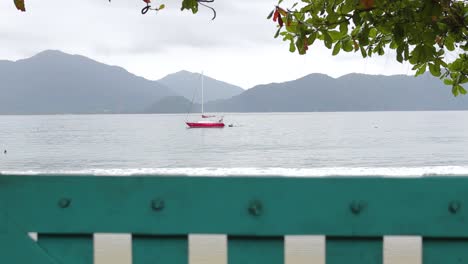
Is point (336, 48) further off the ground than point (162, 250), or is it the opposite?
point (336, 48)

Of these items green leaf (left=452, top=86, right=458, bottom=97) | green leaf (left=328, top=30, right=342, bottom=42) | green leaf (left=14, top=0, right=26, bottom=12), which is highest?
green leaf (left=328, top=30, right=342, bottom=42)

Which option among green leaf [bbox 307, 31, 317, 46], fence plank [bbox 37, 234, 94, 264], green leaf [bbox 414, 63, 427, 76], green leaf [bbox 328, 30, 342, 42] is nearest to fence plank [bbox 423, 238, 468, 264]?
fence plank [bbox 37, 234, 94, 264]

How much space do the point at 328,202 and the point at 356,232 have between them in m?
0.10

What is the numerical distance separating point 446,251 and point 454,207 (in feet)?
0.38

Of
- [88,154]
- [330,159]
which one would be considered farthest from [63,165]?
[330,159]

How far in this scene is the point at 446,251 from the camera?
4.57ft

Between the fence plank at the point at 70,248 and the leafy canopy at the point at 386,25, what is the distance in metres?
1.13

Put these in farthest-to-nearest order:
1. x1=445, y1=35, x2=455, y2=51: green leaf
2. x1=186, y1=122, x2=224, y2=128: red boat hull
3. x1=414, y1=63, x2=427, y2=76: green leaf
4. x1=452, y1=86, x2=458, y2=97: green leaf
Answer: x1=186, y1=122, x2=224, y2=128: red boat hull → x1=452, y1=86, x2=458, y2=97: green leaf → x1=414, y1=63, x2=427, y2=76: green leaf → x1=445, y1=35, x2=455, y2=51: green leaf

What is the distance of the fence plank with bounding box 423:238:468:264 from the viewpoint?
1.39 m

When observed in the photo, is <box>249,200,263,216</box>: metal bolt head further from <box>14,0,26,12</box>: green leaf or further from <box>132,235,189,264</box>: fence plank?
<box>14,0,26,12</box>: green leaf

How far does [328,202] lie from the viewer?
4.54ft

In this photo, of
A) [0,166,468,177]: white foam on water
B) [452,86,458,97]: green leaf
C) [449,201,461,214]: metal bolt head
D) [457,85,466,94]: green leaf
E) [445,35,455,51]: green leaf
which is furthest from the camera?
[452,86,458,97]: green leaf

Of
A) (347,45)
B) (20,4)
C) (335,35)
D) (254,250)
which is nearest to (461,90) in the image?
(347,45)

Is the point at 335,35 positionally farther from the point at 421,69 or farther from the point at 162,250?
the point at 162,250
